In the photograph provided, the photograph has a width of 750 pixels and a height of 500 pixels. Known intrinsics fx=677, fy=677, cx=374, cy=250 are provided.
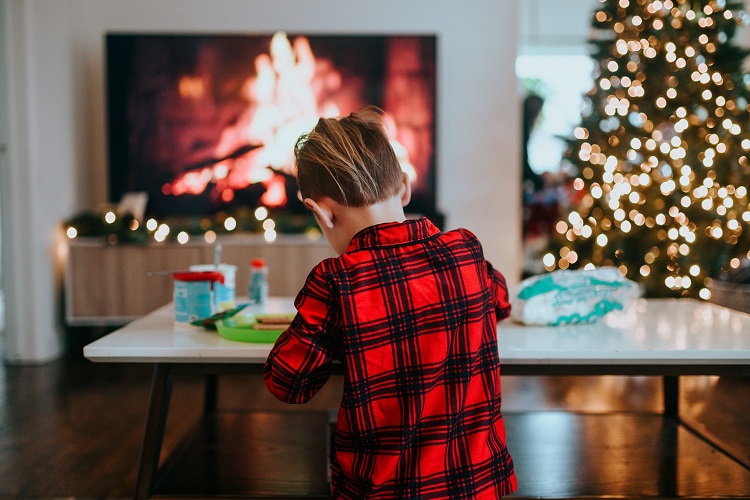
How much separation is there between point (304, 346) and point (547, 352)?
586 mm

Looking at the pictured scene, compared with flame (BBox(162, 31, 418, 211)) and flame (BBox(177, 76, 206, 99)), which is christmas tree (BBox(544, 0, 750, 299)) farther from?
flame (BBox(177, 76, 206, 99))

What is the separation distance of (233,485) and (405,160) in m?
2.90

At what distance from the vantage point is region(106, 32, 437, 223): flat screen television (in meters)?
4.21

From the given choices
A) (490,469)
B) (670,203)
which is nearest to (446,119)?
(670,203)

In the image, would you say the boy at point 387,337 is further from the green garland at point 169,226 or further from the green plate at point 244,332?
the green garland at point 169,226

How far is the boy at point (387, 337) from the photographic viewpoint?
1059 mm

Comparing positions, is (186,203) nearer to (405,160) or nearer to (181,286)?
(405,160)

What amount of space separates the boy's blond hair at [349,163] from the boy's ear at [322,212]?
18 millimetres

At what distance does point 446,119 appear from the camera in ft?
14.9

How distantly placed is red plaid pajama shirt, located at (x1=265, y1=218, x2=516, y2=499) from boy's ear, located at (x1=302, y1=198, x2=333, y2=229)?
68mm

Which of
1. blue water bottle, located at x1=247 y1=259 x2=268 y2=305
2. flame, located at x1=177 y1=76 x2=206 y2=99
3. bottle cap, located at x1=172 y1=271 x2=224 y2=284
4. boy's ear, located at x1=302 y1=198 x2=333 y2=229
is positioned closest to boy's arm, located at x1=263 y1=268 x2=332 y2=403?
boy's ear, located at x1=302 y1=198 x2=333 y2=229

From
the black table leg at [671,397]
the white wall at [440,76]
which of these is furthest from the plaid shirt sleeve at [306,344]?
the white wall at [440,76]

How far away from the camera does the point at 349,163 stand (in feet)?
3.60

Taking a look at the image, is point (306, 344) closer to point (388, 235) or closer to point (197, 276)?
point (388, 235)
